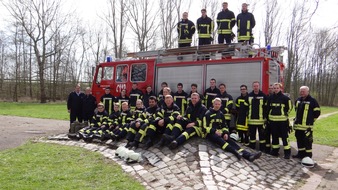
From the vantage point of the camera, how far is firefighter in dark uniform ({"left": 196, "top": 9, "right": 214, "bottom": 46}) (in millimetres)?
10151

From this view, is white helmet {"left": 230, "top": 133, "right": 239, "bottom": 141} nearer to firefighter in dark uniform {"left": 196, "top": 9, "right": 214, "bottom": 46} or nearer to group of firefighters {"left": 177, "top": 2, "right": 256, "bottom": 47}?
group of firefighters {"left": 177, "top": 2, "right": 256, "bottom": 47}

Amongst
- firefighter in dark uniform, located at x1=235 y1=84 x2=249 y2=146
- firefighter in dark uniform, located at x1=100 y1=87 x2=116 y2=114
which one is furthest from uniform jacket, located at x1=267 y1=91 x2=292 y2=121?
firefighter in dark uniform, located at x1=100 y1=87 x2=116 y2=114

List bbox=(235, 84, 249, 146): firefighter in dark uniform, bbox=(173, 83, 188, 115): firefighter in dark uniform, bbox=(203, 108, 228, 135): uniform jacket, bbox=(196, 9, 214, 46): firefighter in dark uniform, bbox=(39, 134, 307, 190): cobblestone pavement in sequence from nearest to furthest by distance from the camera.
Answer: bbox=(39, 134, 307, 190): cobblestone pavement, bbox=(203, 108, 228, 135): uniform jacket, bbox=(235, 84, 249, 146): firefighter in dark uniform, bbox=(173, 83, 188, 115): firefighter in dark uniform, bbox=(196, 9, 214, 46): firefighter in dark uniform

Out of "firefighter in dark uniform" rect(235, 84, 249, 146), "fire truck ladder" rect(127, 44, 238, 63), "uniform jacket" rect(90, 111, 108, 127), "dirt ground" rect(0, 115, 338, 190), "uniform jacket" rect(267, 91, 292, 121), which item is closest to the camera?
"dirt ground" rect(0, 115, 338, 190)

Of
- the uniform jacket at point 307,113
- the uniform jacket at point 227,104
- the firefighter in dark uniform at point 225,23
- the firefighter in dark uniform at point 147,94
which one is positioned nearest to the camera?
the uniform jacket at point 307,113

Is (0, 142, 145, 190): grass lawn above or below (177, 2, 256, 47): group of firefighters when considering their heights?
below

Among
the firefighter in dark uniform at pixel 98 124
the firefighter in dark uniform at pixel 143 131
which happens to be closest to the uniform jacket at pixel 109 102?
the firefighter in dark uniform at pixel 98 124

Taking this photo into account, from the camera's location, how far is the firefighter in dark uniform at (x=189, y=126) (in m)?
6.36

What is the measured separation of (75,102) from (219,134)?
5.84 m

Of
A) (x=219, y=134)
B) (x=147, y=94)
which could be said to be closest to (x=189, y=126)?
(x=219, y=134)

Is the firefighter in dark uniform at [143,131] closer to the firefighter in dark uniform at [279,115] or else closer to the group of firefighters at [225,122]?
the group of firefighters at [225,122]

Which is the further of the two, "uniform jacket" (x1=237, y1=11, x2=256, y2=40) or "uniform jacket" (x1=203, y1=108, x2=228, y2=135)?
"uniform jacket" (x1=237, y1=11, x2=256, y2=40)

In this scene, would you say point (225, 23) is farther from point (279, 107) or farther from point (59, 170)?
point (59, 170)

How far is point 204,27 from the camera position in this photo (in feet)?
33.4
